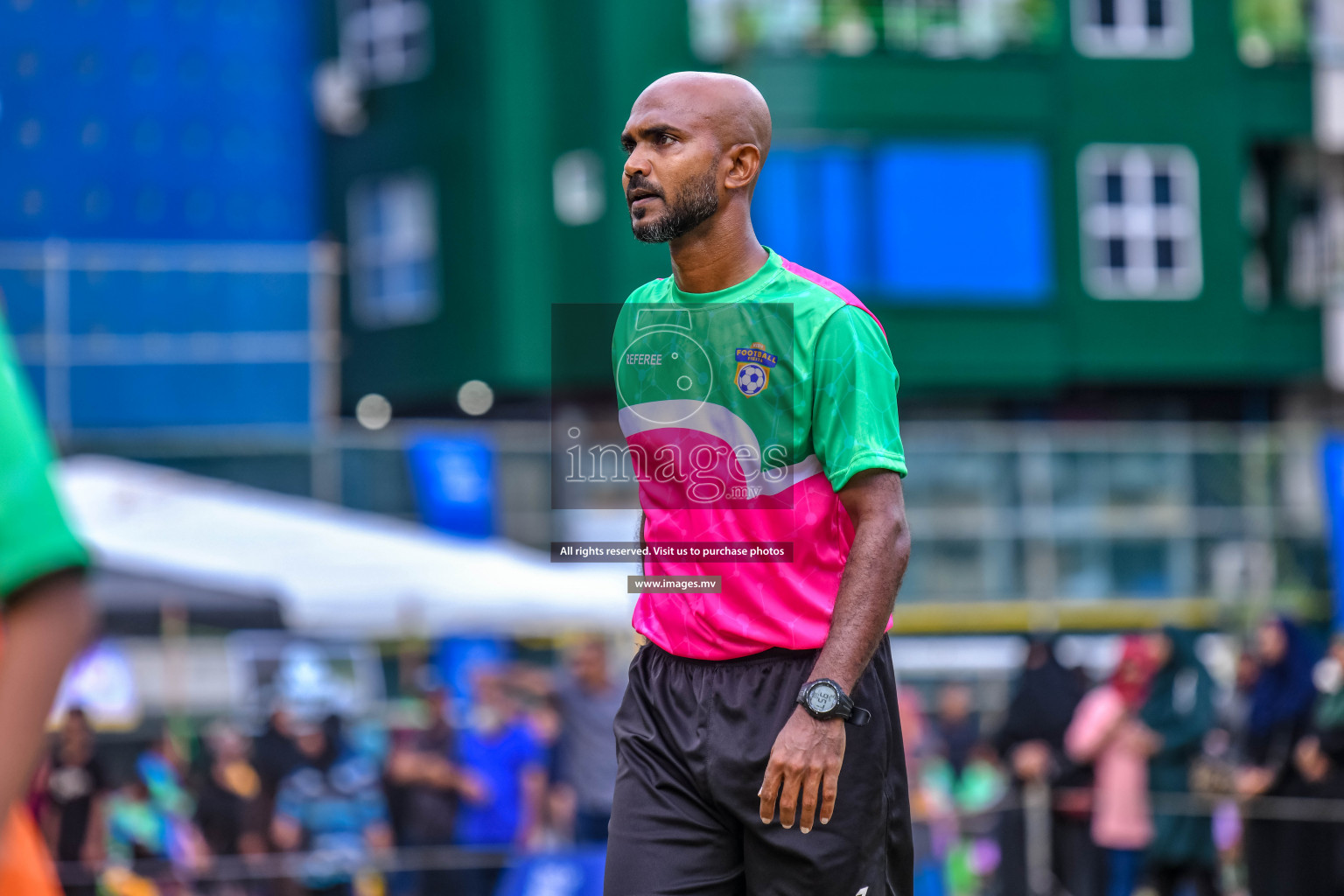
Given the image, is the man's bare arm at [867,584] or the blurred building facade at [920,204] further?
the blurred building facade at [920,204]

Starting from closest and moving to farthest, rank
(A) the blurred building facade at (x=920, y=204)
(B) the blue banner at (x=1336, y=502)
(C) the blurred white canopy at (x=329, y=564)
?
(C) the blurred white canopy at (x=329, y=564)
(B) the blue banner at (x=1336, y=502)
(A) the blurred building facade at (x=920, y=204)

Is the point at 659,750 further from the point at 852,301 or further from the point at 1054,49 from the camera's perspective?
the point at 1054,49

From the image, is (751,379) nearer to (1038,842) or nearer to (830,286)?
(830,286)

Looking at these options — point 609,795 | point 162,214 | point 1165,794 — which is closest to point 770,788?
point 1165,794

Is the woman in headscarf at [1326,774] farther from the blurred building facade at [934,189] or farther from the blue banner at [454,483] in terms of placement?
the blurred building facade at [934,189]

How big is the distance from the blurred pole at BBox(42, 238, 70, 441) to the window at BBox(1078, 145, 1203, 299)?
48.2ft

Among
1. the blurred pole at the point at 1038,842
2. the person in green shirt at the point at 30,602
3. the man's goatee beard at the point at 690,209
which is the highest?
the man's goatee beard at the point at 690,209

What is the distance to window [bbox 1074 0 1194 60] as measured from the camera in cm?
2845

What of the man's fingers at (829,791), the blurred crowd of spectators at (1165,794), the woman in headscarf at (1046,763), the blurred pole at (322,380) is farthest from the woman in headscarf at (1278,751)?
the blurred pole at (322,380)

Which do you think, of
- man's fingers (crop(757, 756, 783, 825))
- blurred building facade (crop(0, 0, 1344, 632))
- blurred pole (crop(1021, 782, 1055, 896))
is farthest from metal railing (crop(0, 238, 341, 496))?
man's fingers (crop(757, 756, 783, 825))

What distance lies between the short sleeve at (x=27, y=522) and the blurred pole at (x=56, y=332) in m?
17.8

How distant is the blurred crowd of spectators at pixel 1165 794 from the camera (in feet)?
34.6

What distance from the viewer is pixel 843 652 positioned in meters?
3.67

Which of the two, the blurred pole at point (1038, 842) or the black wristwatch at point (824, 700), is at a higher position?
the black wristwatch at point (824, 700)
